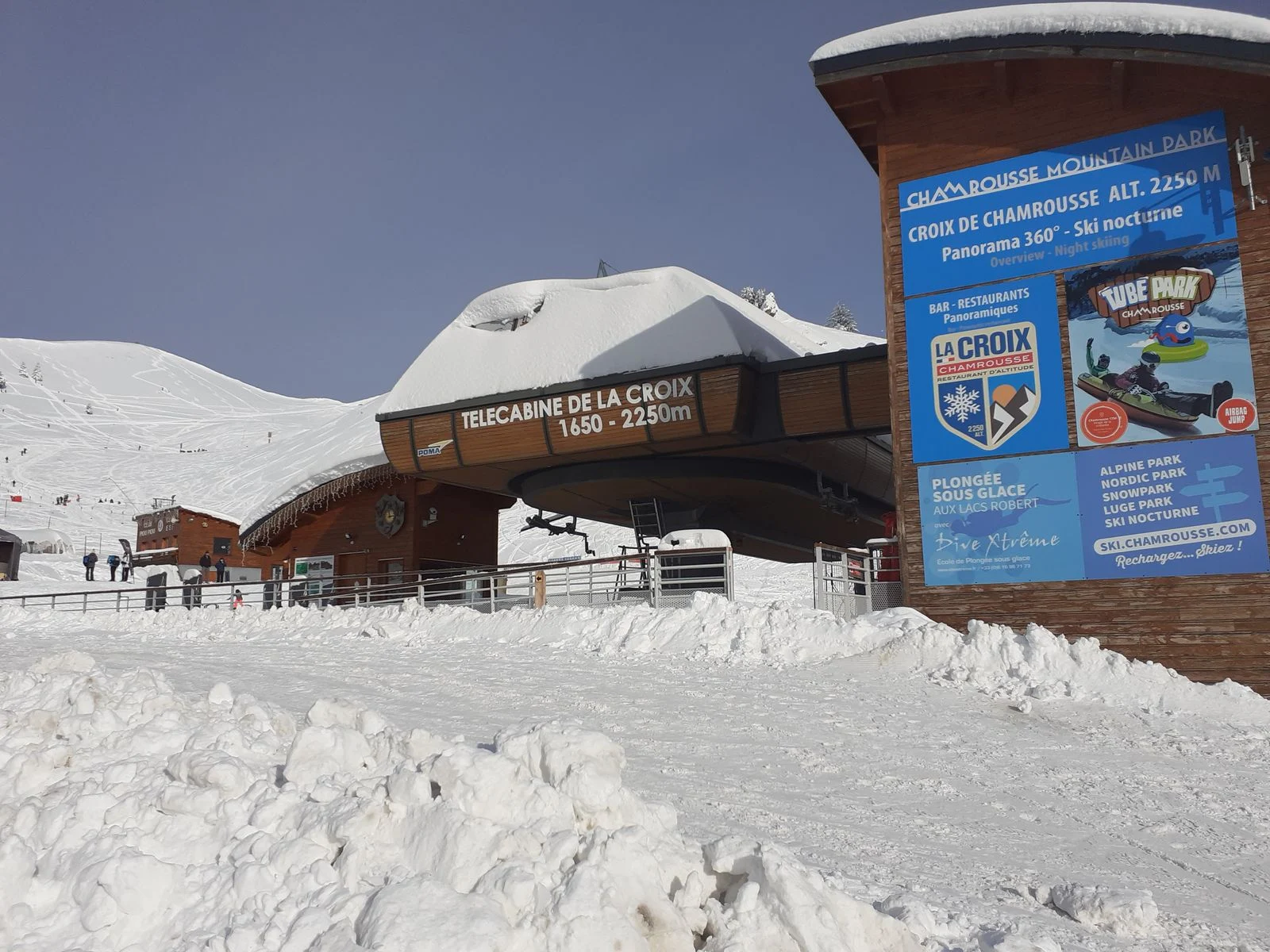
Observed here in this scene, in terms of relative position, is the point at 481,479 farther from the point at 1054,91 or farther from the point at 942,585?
the point at 1054,91

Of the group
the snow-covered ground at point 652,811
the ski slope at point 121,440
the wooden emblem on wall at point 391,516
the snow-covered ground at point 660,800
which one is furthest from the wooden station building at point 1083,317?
the ski slope at point 121,440

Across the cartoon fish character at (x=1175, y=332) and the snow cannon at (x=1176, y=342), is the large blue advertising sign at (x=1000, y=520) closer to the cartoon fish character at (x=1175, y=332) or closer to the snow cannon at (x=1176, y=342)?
the snow cannon at (x=1176, y=342)

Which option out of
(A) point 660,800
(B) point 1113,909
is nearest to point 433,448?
(A) point 660,800

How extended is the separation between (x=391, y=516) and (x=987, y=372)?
60.5 ft

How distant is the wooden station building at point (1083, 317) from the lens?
12.1m

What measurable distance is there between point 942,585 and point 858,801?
7.46m

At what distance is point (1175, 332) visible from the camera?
12.5 m

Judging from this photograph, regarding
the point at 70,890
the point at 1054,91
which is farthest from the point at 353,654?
the point at 1054,91

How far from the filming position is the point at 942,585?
13.5 meters

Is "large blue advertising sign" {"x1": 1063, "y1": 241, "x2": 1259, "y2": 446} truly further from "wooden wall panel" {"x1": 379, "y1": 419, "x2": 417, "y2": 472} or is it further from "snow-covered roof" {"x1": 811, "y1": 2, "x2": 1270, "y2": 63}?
"wooden wall panel" {"x1": 379, "y1": 419, "x2": 417, "y2": 472}

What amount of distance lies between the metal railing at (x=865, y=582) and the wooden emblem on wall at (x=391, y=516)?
50.9 feet

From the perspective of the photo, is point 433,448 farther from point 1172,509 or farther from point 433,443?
point 1172,509

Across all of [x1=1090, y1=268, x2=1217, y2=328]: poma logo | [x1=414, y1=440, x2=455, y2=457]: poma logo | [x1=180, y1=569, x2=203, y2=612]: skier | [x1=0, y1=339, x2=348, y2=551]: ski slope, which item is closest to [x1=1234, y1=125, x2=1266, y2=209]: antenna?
[x1=1090, y1=268, x2=1217, y2=328]: poma logo

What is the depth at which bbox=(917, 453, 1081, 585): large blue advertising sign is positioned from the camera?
1288cm
